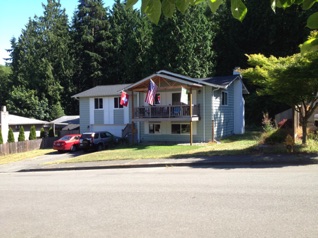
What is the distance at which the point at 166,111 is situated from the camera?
95.5 ft

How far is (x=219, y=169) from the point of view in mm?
14406

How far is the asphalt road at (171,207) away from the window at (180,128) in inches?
690

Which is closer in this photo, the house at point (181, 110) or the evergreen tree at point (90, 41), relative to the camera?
the house at point (181, 110)

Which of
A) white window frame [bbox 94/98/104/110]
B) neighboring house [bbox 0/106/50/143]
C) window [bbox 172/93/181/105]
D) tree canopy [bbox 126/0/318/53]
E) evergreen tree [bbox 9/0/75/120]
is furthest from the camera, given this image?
evergreen tree [bbox 9/0/75/120]

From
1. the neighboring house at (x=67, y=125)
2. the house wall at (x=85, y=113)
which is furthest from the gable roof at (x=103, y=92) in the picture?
the neighboring house at (x=67, y=125)

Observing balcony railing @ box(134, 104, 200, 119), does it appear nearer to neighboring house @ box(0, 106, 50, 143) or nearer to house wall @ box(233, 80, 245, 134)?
house wall @ box(233, 80, 245, 134)

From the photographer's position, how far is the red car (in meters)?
31.1

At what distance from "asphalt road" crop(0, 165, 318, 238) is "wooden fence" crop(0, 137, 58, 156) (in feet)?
72.5

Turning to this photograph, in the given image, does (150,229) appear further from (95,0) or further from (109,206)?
(95,0)

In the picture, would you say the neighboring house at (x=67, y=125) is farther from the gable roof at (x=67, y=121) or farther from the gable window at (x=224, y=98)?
the gable window at (x=224, y=98)

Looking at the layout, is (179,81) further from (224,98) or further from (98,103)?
(98,103)

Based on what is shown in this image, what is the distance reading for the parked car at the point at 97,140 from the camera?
99.8ft

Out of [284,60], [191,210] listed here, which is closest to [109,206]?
[191,210]

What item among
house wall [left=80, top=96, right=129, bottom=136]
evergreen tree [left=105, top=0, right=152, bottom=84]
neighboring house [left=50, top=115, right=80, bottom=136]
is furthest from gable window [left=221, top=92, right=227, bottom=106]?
evergreen tree [left=105, top=0, right=152, bottom=84]
